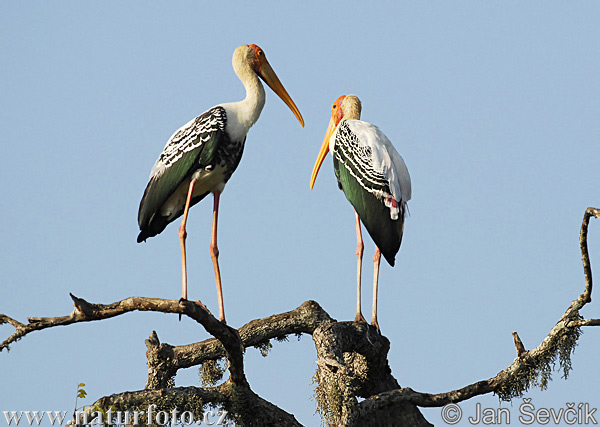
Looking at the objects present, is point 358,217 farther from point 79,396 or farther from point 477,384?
point 79,396

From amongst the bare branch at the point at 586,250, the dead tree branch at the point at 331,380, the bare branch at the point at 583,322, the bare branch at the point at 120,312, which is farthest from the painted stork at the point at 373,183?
the bare branch at the point at 120,312

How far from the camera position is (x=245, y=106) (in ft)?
30.5

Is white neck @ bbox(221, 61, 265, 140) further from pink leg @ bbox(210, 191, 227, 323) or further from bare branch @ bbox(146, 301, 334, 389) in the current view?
bare branch @ bbox(146, 301, 334, 389)

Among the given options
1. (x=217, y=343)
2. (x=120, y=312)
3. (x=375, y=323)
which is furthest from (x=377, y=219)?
(x=120, y=312)

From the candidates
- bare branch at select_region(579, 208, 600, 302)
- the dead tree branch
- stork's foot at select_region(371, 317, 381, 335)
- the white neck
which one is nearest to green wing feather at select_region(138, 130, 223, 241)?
the white neck

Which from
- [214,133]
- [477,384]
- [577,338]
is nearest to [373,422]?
[477,384]

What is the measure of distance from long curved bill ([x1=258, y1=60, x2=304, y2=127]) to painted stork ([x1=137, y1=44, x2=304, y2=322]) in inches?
21.1

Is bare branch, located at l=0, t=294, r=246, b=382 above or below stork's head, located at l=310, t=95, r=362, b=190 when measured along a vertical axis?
below

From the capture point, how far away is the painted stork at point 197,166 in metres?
8.80

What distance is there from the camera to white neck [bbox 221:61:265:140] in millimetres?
9037

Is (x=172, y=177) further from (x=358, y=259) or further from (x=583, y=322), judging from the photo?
(x=583, y=322)

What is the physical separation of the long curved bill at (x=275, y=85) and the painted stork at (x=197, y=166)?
1.76ft

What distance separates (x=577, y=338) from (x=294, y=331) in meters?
2.40

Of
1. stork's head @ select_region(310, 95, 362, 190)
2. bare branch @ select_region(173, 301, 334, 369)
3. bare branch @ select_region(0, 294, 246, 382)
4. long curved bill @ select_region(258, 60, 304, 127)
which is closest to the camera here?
bare branch @ select_region(0, 294, 246, 382)
